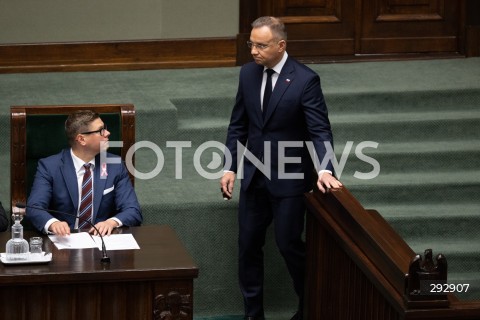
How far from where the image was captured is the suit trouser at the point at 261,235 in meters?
6.05

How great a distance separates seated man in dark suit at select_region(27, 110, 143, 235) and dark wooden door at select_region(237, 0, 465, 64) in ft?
9.52

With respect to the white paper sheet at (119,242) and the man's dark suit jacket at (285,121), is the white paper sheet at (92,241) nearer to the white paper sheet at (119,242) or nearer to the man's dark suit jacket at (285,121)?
the white paper sheet at (119,242)

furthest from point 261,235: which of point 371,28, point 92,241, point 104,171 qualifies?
point 371,28

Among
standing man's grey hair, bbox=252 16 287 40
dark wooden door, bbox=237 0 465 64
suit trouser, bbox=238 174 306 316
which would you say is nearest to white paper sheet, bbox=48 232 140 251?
suit trouser, bbox=238 174 306 316

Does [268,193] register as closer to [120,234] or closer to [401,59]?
[120,234]

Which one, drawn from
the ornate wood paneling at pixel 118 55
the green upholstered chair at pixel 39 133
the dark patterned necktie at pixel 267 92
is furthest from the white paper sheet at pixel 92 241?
the ornate wood paneling at pixel 118 55

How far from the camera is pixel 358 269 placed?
17.2 ft

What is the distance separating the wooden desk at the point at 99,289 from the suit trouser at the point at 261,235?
108 centimetres

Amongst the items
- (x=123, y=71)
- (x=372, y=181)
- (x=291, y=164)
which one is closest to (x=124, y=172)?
(x=291, y=164)

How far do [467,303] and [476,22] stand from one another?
14.3 ft

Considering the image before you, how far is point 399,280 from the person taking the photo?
15.4 ft

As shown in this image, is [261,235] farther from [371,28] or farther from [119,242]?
[371,28]

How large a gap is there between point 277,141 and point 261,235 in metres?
0.52

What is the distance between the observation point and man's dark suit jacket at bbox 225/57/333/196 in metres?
5.94
